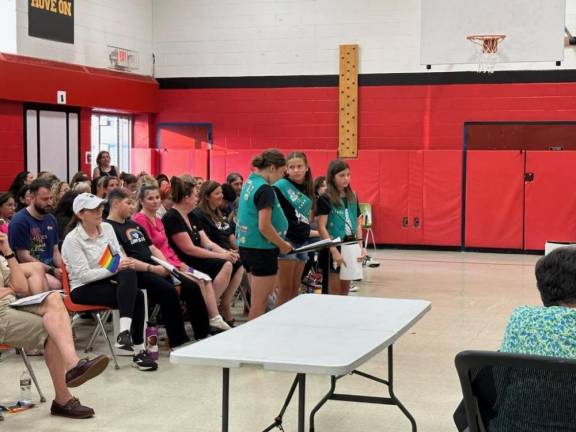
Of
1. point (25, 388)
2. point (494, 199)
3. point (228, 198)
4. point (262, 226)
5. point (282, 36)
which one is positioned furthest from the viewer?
point (282, 36)

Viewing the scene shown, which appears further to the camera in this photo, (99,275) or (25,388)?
(99,275)

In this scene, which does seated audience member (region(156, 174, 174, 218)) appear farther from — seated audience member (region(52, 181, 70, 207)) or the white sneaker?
the white sneaker

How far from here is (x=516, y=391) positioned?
2.33m

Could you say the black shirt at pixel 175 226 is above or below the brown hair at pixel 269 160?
below

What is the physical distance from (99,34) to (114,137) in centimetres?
193

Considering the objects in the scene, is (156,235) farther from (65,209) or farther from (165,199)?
(165,199)

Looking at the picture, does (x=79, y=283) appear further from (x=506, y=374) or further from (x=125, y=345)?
(x=506, y=374)

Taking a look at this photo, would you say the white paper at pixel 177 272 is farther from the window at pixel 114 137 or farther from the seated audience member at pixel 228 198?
the window at pixel 114 137

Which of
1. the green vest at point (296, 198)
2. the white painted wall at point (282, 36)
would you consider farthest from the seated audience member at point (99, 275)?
the white painted wall at point (282, 36)

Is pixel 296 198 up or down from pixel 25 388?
up

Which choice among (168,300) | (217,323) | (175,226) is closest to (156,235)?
(175,226)

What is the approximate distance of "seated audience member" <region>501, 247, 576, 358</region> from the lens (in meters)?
2.41

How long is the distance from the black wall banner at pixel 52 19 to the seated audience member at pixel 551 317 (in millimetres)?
10383

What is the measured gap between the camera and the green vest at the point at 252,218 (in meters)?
5.61
